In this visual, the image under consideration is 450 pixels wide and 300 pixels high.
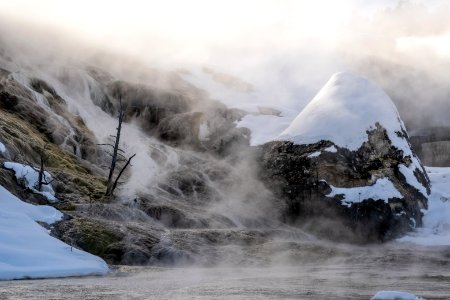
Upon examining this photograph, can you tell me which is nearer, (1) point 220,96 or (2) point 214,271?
(2) point 214,271

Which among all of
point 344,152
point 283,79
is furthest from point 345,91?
point 283,79

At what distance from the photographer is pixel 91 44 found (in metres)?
69.7

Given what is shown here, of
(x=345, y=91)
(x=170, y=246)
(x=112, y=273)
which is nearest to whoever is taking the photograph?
(x=112, y=273)

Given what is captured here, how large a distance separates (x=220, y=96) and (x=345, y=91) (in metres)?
21.4

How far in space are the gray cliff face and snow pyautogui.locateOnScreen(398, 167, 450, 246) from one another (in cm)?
62

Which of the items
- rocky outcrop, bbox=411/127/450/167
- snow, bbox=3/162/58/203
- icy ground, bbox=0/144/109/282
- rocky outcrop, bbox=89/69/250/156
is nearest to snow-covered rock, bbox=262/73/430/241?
rocky outcrop, bbox=89/69/250/156

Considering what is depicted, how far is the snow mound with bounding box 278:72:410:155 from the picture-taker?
44.8 m

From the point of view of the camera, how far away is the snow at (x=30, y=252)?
2024 centimetres

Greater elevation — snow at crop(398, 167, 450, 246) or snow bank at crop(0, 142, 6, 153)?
snow bank at crop(0, 142, 6, 153)

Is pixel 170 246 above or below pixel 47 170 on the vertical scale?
below

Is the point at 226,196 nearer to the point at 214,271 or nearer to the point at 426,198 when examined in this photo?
the point at 426,198

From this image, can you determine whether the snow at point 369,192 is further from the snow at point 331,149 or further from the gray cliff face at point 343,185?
the snow at point 331,149

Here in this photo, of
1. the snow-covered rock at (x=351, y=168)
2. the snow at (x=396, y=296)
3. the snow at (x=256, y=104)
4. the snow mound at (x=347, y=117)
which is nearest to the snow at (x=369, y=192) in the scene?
the snow-covered rock at (x=351, y=168)

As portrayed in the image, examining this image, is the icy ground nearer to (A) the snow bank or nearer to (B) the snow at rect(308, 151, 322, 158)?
(A) the snow bank
